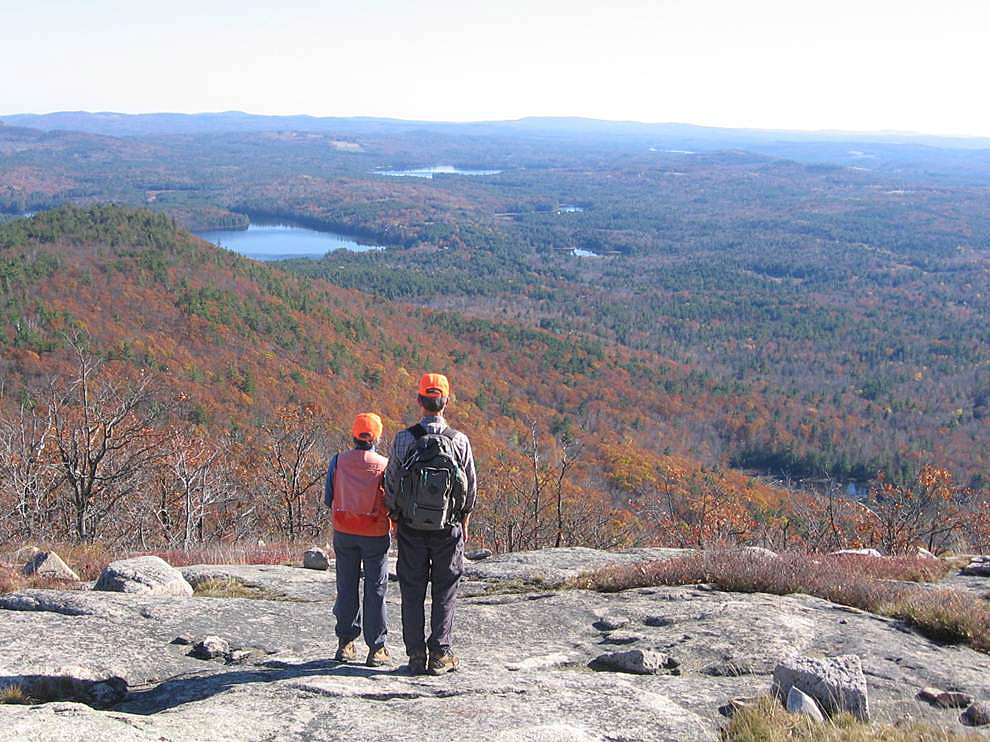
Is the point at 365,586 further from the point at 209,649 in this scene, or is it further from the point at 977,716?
the point at 977,716

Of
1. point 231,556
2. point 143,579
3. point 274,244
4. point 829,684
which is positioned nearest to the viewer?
point 829,684

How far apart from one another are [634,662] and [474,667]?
1184 millimetres

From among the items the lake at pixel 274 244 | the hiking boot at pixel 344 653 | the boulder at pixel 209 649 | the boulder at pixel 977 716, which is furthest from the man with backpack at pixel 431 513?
the lake at pixel 274 244

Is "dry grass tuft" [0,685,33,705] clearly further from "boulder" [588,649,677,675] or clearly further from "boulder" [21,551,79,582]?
"boulder" [588,649,677,675]

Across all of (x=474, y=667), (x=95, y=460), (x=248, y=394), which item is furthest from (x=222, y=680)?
(x=248, y=394)

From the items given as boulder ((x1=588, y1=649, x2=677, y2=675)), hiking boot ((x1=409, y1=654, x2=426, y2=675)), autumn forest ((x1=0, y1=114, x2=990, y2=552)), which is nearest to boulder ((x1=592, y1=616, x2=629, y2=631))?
boulder ((x1=588, y1=649, x2=677, y2=675))

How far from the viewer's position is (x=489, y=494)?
2689 cm

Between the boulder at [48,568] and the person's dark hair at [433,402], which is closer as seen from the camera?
the person's dark hair at [433,402]

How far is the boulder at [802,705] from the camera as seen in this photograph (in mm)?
4719

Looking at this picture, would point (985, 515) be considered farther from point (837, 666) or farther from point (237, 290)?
point (237, 290)

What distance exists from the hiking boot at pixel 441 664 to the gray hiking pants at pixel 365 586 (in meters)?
0.46

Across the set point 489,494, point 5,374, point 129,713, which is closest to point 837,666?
point 129,713

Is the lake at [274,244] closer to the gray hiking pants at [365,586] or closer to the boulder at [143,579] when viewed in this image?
the boulder at [143,579]

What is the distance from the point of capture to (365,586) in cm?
607
